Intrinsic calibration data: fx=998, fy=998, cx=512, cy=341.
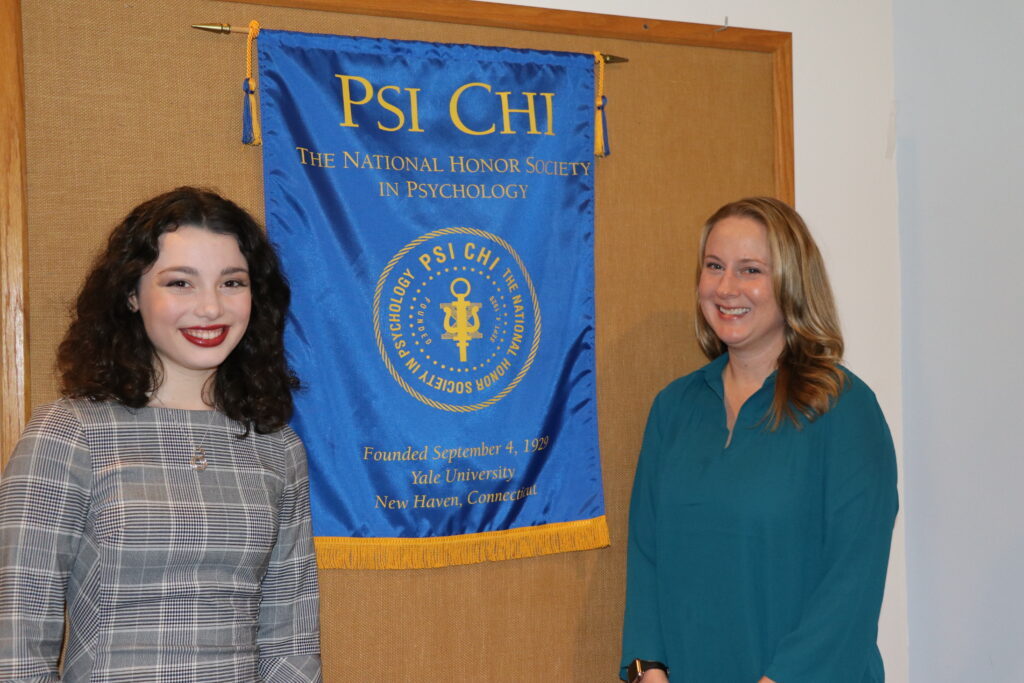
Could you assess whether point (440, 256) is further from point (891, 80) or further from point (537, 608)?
point (891, 80)

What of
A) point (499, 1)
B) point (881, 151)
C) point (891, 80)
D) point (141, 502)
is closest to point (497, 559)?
point (141, 502)

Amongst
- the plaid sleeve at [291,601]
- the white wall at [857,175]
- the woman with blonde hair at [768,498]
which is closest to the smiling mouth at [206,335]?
the plaid sleeve at [291,601]

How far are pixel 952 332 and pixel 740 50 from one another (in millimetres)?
936

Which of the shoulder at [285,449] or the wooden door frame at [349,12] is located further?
the wooden door frame at [349,12]

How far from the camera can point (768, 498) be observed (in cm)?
196

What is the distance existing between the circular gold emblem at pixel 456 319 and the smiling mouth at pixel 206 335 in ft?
1.75

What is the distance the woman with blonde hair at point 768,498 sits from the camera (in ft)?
6.26

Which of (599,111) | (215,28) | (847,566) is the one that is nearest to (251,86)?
(215,28)

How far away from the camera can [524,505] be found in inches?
93.5

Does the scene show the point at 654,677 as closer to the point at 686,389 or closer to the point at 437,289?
the point at 686,389

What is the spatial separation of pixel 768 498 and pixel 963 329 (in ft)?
3.29

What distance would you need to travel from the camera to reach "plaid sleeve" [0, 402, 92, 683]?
1.55 meters

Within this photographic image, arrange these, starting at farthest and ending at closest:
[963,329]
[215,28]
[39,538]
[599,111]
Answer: [963,329] < [599,111] < [215,28] < [39,538]

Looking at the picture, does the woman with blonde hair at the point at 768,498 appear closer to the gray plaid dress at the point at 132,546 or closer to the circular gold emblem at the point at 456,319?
the circular gold emblem at the point at 456,319
